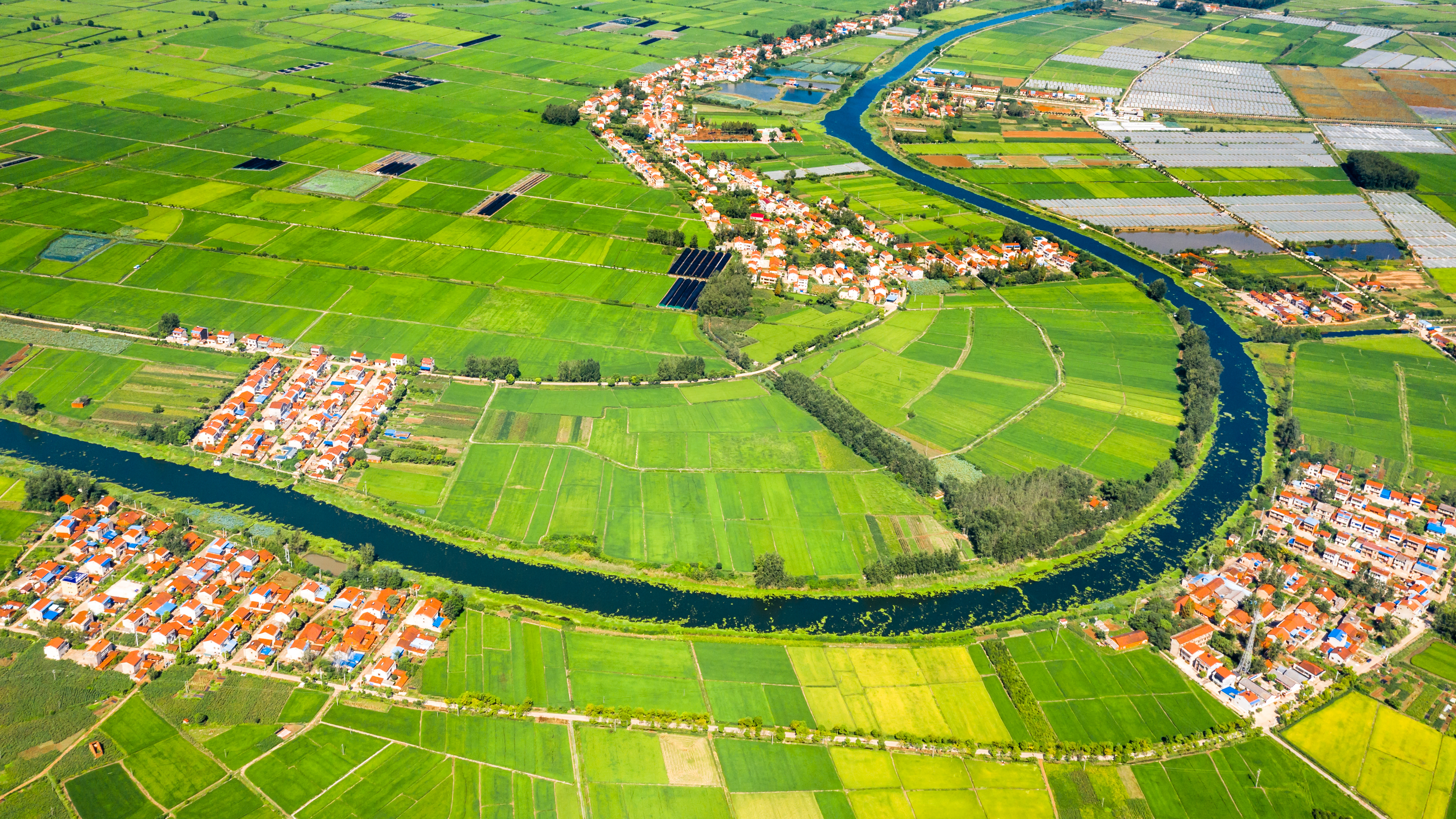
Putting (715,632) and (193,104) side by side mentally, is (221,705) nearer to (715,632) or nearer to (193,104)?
(715,632)

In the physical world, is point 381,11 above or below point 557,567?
above

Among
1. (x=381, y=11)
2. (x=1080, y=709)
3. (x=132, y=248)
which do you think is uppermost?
(x=381, y=11)

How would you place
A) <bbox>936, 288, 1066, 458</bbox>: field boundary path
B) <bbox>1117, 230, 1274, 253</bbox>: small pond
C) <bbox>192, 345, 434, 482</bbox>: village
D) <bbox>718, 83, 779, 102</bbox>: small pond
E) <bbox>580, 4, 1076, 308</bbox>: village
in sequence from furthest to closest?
<bbox>718, 83, 779, 102</bbox>: small pond → <bbox>1117, 230, 1274, 253</bbox>: small pond → <bbox>580, 4, 1076, 308</bbox>: village → <bbox>936, 288, 1066, 458</bbox>: field boundary path → <bbox>192, 345, 434, 482</bbox>: village

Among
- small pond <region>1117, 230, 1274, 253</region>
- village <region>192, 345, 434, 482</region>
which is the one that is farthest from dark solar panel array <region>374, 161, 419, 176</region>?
small pond <region>1117, 230, 1274, 253</region>

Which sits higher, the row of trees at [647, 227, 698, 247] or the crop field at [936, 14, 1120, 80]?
the crop field at [936, 14, 1120, 80]

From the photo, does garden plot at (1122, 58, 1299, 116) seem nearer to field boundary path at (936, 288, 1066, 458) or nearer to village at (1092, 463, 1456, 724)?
field boundary path at (936, 288, 1066, 458)

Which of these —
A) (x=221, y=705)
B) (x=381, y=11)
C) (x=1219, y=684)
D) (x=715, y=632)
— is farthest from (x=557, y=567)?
(x=381, y=11)
